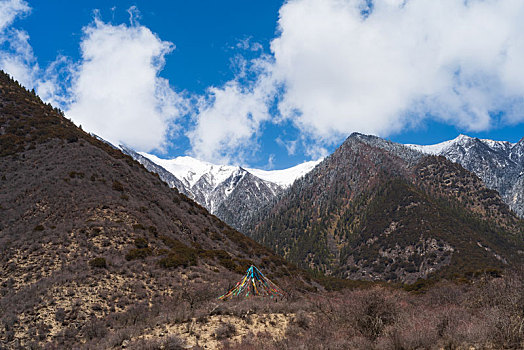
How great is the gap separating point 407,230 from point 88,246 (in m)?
130

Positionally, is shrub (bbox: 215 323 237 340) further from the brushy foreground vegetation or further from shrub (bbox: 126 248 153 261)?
shrub (bbox: 126 248 153 261)

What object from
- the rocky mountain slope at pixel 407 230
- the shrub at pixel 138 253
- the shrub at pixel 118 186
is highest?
the rocky mountain slope at pixel 407 230

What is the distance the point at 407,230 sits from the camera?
131125mm

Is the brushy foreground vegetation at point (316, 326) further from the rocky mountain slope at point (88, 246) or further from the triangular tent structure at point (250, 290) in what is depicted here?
the triangular tent structure at point (250, 290)

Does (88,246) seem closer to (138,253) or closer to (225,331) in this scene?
(138,253)

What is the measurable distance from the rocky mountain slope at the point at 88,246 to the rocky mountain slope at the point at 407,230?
8281 centimetres

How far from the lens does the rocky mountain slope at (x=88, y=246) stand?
58.0 ft

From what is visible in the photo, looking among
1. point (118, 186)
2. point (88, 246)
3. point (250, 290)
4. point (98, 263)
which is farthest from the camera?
point (118, 186)

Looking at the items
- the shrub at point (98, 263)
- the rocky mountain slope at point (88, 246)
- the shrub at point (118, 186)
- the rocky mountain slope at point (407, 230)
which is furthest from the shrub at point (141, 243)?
the rocky mountain slope at point (407, 230)

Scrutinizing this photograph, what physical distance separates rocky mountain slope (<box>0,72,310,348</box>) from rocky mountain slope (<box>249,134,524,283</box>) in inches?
3260

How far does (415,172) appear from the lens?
652 ft

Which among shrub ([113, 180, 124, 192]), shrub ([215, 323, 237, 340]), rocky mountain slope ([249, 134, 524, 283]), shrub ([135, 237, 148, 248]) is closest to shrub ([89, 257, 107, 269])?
shrub ([135, 237, 148, 248])

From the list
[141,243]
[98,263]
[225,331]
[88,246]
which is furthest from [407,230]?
[225,331]

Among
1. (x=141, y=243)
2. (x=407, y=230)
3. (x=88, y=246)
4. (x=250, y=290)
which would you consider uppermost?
(x=407, y=230)
